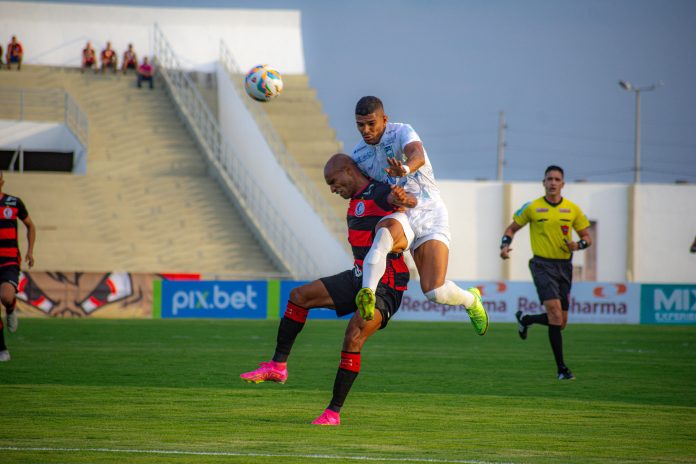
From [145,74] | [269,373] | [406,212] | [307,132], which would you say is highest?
[145,74]

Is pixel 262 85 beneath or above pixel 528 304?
above

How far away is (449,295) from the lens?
895cm

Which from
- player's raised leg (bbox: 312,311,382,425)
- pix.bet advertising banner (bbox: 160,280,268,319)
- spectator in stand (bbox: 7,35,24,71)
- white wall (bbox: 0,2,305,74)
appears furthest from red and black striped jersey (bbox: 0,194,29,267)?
white wall (bbox: 0,2,305,74)

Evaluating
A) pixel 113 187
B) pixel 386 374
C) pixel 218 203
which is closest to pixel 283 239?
pixel 218 203

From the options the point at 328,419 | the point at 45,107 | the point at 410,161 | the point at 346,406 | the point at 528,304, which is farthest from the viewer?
the point at 45,107

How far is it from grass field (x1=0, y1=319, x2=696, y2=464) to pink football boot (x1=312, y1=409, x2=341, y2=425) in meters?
0.10

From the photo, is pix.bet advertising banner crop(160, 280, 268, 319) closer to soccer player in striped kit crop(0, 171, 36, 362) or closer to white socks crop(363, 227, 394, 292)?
soccer player in striped kit crop(0, 171, 36, 362)

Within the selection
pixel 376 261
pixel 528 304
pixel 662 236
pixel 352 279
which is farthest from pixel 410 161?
pixel 662 236

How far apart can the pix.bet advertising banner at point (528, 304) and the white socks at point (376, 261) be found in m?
19.0

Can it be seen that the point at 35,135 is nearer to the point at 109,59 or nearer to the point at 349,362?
the point at 109,59

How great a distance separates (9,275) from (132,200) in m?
21.5

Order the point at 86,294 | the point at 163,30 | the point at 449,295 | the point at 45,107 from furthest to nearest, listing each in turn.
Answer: the point at 163,30
the point at 45,107
the point at 86,294
the point at 449,295

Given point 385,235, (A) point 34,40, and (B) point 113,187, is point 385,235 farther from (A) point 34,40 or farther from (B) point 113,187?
(A) point 34,40

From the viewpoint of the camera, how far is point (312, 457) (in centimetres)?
675
